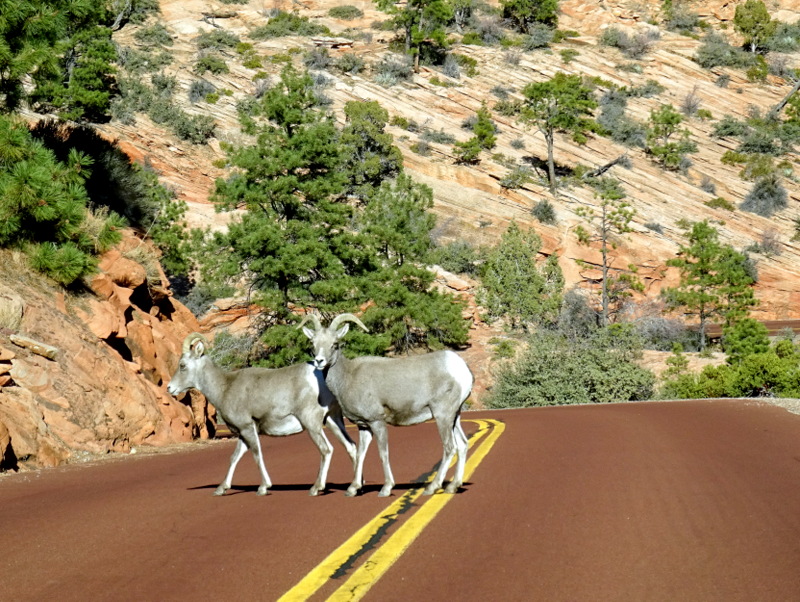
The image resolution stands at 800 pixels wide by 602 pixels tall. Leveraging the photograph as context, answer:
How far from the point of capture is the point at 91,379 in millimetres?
16328

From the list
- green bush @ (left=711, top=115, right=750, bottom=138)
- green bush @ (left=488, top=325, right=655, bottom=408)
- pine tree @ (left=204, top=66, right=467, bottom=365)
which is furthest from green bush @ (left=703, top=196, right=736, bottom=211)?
pine tree @ (left=204, top=66, right=467, bottom=365)

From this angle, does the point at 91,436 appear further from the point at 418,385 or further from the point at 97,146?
the point at 97,146

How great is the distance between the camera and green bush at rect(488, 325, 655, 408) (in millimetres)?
35969

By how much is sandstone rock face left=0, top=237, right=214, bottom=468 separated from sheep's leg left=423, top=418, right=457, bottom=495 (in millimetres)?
6686

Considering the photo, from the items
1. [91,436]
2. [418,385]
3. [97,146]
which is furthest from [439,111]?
[418,385]

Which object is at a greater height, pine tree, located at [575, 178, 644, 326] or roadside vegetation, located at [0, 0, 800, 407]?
roadside vegetation, located at [0, 0, 800, 407]

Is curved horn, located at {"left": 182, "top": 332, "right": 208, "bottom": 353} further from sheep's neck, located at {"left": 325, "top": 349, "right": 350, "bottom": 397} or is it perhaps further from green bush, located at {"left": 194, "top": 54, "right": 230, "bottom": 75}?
green bush, located at {"left": 194, "top": 54, "right": 230, "bottom": 75}

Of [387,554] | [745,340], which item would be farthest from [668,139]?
[387,554]

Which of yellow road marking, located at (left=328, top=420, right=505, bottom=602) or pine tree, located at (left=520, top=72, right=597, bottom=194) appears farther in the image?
pine tree, located at (left=520, top=72, right=597, bottom=194)

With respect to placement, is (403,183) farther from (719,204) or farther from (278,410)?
(278,410)

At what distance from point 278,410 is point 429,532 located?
10.3 feet

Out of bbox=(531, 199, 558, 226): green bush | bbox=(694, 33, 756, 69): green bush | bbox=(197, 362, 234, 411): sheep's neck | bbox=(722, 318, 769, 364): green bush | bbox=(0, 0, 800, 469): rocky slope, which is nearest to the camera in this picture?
bbox=(197, 362, 234, 411): sheep's neck

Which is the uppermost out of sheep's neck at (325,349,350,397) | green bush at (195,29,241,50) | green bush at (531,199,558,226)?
sheep's neck at (325,349,350,397)

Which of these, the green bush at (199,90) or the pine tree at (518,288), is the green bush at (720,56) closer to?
the pine tree at (518,288)
